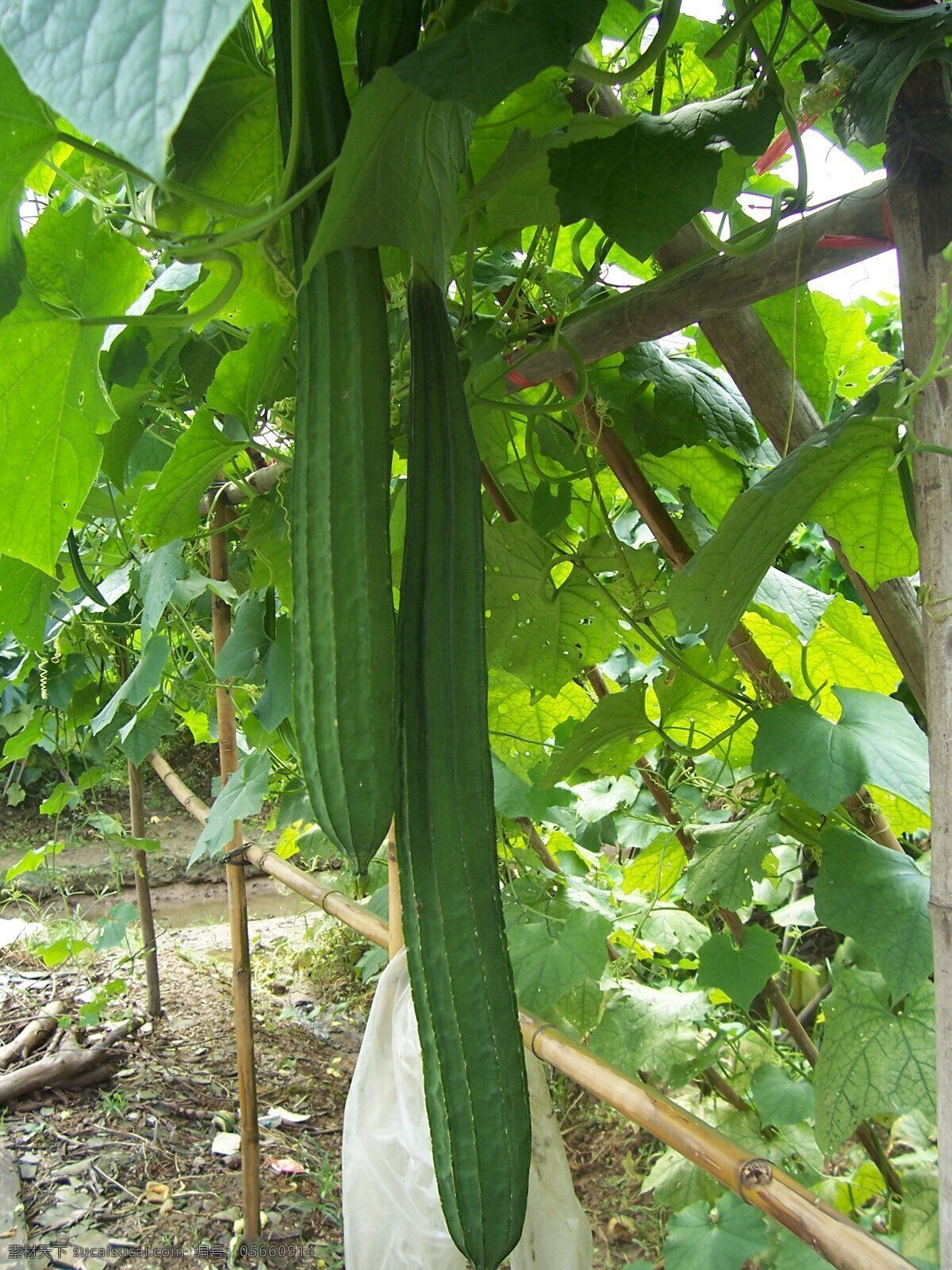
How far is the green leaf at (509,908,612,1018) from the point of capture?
48.9 inches

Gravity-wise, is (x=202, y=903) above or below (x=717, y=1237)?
below

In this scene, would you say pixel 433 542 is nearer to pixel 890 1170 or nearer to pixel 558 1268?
pixel 558 1268

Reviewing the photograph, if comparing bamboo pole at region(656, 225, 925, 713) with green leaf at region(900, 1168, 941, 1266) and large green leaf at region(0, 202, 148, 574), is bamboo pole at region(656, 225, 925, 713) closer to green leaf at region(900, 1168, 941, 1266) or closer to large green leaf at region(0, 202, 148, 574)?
large green leaf at region(0, 202, 148, 574)

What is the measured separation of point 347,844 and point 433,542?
6.4 inches

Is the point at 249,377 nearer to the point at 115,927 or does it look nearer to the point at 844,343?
the point at 844,343

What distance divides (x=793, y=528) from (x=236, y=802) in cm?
118

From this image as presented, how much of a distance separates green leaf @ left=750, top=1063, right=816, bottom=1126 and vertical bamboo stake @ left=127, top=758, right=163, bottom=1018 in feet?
6.40

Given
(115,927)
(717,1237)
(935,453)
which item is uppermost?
(935,453)

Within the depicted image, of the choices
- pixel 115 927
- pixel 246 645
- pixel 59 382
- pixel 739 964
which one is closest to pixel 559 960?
pixel 739 964

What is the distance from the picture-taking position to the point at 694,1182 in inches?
61.7

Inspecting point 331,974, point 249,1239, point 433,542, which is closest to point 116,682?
point 249,1239

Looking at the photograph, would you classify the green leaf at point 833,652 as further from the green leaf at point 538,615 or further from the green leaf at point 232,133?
the green leaf at point 232,133

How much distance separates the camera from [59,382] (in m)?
0.68

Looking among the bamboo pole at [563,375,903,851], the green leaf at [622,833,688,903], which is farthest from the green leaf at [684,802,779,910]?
the green leaf at [622,833,688,903]
